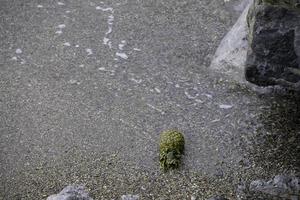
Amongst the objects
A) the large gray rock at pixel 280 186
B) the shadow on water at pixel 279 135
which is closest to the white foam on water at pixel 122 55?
the shadow on water at pixel 279 135

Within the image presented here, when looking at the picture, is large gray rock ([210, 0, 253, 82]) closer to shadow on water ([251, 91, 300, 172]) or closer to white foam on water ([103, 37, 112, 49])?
shadow on water ([251, 91, 300, 172])

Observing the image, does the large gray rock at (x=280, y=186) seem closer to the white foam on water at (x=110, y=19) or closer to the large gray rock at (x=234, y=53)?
the large gray rock at (x=234, y=53)

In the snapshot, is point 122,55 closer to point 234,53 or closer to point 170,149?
point 234,53

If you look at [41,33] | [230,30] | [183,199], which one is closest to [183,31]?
[230,30]

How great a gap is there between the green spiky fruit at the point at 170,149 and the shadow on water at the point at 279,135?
39 centimetres

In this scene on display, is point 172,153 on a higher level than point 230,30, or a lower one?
lower

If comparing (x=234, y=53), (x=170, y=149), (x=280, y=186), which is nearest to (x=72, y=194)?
(x=170, y=149)

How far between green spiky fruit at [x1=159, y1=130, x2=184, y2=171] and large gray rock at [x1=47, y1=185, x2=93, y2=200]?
43 cm

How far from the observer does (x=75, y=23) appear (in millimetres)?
4078

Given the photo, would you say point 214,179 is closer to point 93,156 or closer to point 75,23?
point 93,156

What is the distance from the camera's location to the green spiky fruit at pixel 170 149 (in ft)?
9.93

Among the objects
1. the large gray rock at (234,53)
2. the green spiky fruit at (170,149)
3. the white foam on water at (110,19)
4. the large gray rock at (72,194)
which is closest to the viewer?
the large gray rock at (72,194)

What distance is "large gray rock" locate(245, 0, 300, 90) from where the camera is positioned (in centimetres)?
287

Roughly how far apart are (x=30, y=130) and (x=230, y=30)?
4.90ft
